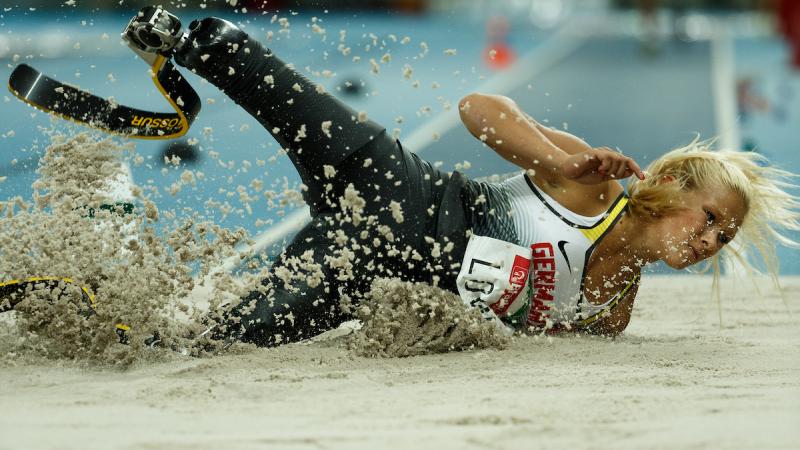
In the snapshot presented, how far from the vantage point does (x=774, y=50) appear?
1873 centimetres

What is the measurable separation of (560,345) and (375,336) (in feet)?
2.17

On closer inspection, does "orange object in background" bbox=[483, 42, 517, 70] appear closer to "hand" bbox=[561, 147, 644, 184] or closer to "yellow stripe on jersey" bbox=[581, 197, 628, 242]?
"yellow stripe on jersey" bbox=[581, 197, 628, 242]

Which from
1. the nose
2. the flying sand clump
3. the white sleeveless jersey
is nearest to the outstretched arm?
the white sleeveless jersey

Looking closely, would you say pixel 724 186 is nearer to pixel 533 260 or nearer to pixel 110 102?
pixel 533 260

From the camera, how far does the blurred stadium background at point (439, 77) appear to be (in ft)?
21.2

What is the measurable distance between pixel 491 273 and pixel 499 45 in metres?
14.9

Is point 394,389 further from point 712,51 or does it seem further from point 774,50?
point 774,50

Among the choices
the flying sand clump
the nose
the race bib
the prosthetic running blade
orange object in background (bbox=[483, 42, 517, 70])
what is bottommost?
the flying sand clump

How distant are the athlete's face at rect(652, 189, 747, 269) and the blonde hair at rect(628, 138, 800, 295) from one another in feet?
0.09

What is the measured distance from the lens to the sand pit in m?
2.40

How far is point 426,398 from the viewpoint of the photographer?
283 cm

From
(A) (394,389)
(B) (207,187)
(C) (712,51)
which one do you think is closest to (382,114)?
(B) (207,187)

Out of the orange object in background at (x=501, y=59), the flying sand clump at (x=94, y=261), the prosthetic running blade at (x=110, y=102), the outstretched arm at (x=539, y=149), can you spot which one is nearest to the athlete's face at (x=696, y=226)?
the outstretched arm at (x=539, y=149)

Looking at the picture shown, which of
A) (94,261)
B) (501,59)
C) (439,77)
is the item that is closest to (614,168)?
(94,261)
